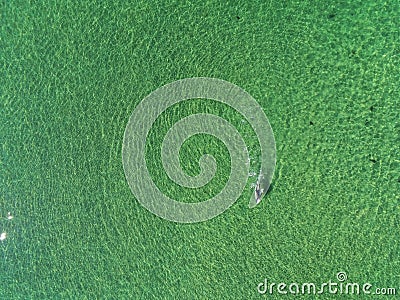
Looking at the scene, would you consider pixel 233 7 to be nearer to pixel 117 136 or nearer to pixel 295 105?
pixel 295 105

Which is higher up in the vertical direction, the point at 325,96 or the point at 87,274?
the point at 325,96

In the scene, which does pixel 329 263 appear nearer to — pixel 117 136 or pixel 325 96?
pixel 325 96

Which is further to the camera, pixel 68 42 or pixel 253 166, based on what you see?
pixel 68 42

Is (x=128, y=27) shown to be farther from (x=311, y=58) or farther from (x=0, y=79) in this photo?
(x=311, y=58)

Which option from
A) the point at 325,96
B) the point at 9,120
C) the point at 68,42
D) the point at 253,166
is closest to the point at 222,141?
the point at 253,166

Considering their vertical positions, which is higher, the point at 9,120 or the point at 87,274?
the point at 9,120

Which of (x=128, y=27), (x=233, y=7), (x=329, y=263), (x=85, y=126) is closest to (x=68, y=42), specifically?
(x=128, y=27)

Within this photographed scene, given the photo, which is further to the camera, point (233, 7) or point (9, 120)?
point (9, 120)

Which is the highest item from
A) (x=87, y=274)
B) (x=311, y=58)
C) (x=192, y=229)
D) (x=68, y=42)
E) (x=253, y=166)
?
(x=68, y=42)

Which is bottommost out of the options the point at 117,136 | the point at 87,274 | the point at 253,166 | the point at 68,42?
the point at 87,274
